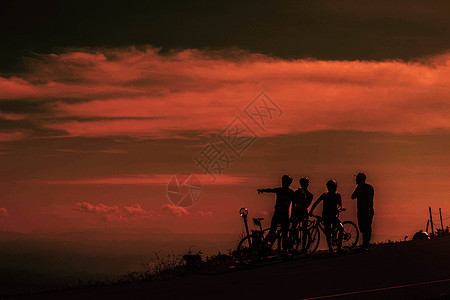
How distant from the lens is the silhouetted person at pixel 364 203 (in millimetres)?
19562

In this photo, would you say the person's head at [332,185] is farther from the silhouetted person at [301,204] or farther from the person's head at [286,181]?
the person's head at [286,181]

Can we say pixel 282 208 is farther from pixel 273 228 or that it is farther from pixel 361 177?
pixel 361 177

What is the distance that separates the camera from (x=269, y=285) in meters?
13.9

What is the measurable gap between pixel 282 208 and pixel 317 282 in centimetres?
363

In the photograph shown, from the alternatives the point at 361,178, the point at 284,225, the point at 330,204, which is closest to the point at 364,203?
the point at 361,178

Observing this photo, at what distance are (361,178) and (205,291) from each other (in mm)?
7551

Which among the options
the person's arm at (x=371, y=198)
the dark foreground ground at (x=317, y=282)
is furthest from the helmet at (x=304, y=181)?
the person's arm at (x=371, y=198)

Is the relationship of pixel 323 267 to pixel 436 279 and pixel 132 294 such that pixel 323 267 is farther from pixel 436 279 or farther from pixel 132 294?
pixel 132 294

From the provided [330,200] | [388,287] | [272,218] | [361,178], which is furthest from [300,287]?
[361,178]

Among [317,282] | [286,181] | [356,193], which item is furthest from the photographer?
[356,193]

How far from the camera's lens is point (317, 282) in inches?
552

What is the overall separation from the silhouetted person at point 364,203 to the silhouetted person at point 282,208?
2980 millimetres

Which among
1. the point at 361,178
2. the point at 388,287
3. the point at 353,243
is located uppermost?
the point at 361,178

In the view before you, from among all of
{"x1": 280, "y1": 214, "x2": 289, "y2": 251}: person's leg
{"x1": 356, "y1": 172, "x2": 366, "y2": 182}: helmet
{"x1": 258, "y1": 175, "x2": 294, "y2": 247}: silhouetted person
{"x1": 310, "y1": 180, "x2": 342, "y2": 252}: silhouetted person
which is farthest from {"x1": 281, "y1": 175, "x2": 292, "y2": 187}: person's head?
{"x1": 356, "y1": 172, "x2": 366, "y2": 182}: helmet
